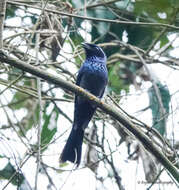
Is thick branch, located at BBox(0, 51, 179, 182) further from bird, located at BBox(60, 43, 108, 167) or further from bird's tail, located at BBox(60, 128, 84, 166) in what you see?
bird, located at BBox(60, 43, 108, 167)

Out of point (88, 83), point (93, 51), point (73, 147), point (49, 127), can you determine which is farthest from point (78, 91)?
point (93, 51)

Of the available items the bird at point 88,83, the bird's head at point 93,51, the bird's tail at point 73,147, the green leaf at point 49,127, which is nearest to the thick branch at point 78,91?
the green leaf at point 49,127

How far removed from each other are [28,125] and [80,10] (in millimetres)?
1652

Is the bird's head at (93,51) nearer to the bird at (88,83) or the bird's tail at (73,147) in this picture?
the bird at (88,83)

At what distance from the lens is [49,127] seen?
4.78m

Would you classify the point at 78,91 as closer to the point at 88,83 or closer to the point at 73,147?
the point at 73,147

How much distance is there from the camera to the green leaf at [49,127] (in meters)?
4.42

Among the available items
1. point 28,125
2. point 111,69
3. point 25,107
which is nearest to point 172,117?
point 111,69

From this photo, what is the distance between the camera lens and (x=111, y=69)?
211 inches

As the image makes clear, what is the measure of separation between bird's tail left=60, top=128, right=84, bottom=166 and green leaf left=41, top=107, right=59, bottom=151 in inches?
8.0

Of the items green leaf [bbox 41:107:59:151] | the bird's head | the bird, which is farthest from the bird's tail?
the bird's head

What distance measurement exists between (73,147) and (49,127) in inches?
14.5

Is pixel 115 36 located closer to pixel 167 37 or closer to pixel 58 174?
pixel 167 37

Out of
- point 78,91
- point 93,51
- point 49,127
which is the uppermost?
point 93,51
